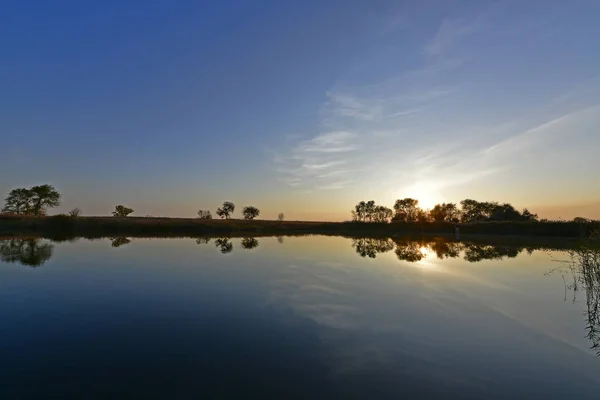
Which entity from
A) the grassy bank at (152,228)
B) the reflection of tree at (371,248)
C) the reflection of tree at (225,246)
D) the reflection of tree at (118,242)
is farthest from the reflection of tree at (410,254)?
the grassy bank at (152,228)

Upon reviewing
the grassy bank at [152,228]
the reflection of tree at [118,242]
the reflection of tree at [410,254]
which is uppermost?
the grassy bank at [152,228]

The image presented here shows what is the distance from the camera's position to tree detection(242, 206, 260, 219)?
184137mm

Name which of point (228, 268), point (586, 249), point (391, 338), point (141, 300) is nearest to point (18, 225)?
point (228, 268)

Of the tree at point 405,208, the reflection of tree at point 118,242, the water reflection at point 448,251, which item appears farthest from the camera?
the tree at point 405,208

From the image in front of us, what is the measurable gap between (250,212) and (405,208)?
83184 mm

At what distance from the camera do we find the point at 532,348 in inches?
467

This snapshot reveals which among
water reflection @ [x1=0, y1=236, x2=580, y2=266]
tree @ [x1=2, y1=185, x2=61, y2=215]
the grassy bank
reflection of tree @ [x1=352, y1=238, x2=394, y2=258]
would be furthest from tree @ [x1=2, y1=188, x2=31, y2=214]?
reflection of tree @ [x1=352, y1=238, x2=394, y2=258]

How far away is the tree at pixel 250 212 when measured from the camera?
18414 cm

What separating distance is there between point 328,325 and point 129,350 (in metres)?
7.43

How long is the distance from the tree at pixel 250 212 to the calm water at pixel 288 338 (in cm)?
15983

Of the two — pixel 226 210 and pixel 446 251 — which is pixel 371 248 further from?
pixel 226 210

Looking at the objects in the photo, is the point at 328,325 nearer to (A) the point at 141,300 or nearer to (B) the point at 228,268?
(A) the point at 141,300

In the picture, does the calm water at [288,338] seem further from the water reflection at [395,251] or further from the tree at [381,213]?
the tree at [381,213]

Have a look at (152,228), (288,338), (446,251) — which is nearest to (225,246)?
(446,251)
